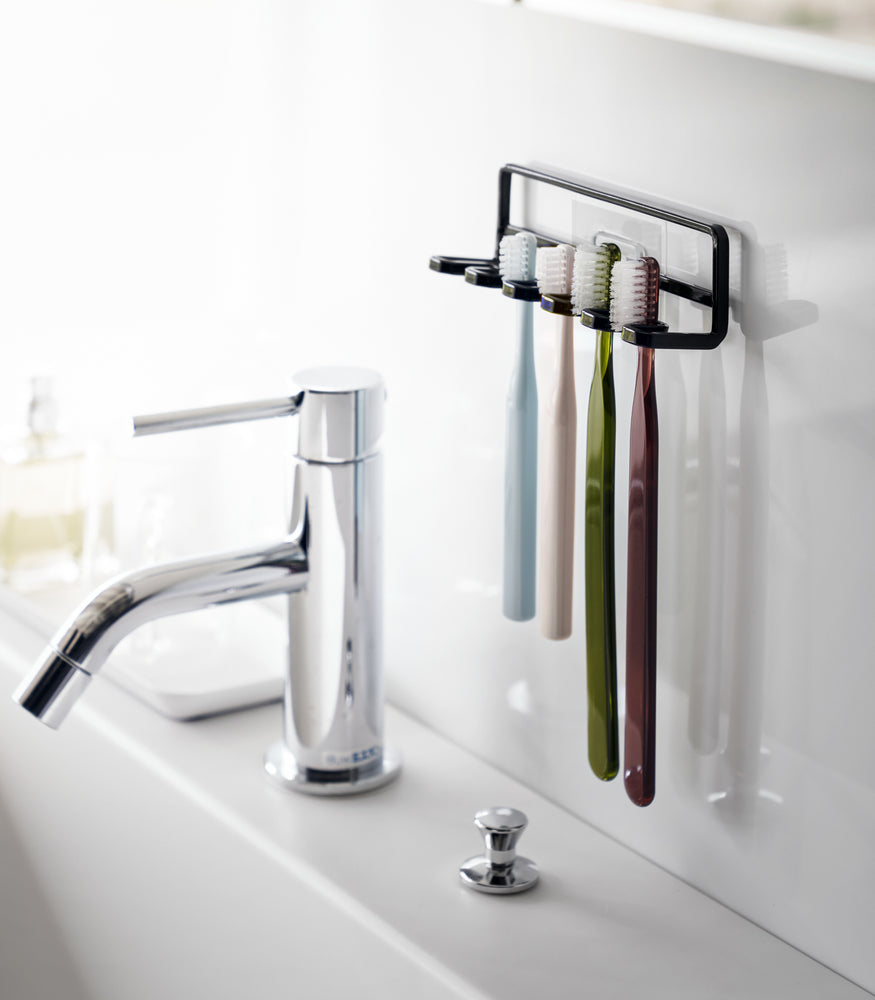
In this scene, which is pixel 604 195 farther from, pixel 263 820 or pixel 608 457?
pixel 263 820

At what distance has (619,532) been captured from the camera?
58 centimetres

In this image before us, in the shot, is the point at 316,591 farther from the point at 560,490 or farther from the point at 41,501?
the point at 41,501

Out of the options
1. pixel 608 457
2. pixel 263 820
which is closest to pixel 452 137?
pixel 608 457

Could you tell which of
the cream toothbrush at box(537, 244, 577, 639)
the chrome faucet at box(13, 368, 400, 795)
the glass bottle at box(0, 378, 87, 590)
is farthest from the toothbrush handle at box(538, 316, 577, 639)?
the glass bottle at box(0, 378, 87, 590)

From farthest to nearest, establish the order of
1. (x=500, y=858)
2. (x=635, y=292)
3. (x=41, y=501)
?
(x=41, y=501), (x=500, y=858), (x=635, y=292)

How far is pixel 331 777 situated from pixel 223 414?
19cm

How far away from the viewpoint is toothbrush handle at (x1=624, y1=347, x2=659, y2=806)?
50 cm

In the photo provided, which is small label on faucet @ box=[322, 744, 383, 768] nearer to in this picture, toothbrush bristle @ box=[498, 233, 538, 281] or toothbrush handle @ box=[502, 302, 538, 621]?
toothbrush handle @ box=[502, 302, 538, 621]

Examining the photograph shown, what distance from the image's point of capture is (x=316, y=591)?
66 centimetres

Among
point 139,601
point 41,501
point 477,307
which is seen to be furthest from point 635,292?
point 41,501

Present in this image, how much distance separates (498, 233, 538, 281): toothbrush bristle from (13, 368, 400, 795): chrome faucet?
104 mm

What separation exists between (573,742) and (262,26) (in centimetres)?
44

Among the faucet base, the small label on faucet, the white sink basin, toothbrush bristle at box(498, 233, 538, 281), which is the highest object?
toothbrush bristle at box(498, 233, 538, 281)

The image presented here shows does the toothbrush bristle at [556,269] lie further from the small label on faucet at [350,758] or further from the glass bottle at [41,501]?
the glass bottle at [41,501]
